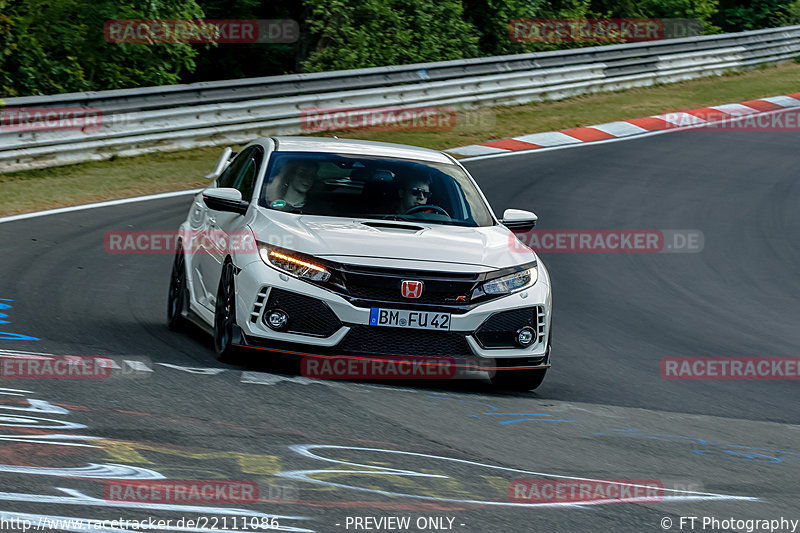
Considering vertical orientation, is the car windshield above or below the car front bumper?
above

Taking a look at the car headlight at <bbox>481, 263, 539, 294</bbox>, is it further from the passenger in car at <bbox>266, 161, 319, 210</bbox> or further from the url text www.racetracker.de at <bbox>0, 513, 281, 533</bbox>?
the url text www.racetracker.de at <bbox>0, 513, 281, 533</bbox>

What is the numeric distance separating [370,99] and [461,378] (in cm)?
1448

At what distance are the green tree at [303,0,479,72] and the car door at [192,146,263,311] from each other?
1746 cm

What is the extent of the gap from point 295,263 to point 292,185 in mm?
1132

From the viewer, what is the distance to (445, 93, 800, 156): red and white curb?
20953mm

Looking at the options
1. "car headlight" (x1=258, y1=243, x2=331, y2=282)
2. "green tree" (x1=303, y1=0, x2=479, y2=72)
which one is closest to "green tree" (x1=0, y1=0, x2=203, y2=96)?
"green tree" (x1=303, y1=0, x2=479, y2=72)

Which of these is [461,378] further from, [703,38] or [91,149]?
[703,38]

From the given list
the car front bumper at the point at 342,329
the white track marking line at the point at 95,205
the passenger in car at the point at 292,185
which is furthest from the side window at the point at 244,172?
the white track marking line at the point at 95,205

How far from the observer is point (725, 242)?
48.0 feet

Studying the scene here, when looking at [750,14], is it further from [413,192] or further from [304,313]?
A: [304,313]

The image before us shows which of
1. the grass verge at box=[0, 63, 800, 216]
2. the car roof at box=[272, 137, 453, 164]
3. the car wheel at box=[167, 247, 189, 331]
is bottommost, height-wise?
the grass verge at box=[0, 63, 800, 216]

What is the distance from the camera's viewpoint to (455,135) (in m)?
21.9

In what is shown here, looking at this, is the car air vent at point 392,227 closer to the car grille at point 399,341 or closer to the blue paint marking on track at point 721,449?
the car grille at point 399,341

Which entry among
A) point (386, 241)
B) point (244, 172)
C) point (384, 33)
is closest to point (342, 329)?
point (386, 241)
